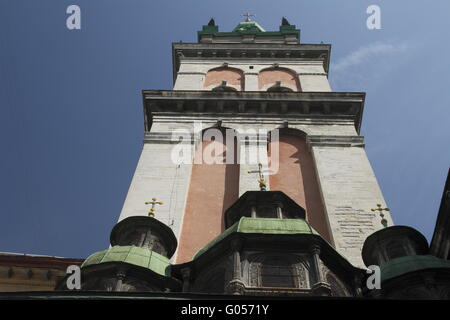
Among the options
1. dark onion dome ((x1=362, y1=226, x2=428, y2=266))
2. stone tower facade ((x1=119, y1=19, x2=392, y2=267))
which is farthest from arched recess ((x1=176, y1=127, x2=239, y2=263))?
dark onion dome ((x1=362, y1=226, x2=428, y2=266))

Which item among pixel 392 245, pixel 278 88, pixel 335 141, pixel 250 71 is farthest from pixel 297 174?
pixel 250 71

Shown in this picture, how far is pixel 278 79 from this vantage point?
25.3 meters

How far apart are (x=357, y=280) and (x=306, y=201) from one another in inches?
264

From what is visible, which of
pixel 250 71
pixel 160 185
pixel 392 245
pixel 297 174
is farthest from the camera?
pixel 250 71

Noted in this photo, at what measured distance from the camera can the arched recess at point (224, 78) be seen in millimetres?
24328

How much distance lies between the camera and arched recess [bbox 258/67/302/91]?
2441cm

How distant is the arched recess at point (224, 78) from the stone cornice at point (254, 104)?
2.82 metres

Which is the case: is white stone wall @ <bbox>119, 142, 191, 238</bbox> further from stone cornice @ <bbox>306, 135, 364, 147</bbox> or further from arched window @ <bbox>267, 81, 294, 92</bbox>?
arched window @ <bbox>267, 81, 294, 92</bbox>

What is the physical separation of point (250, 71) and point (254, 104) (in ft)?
15.4

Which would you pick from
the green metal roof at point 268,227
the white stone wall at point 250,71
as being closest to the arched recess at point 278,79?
the white stone wall at point 250,71

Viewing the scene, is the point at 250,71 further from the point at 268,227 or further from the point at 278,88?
the point at 268,227
